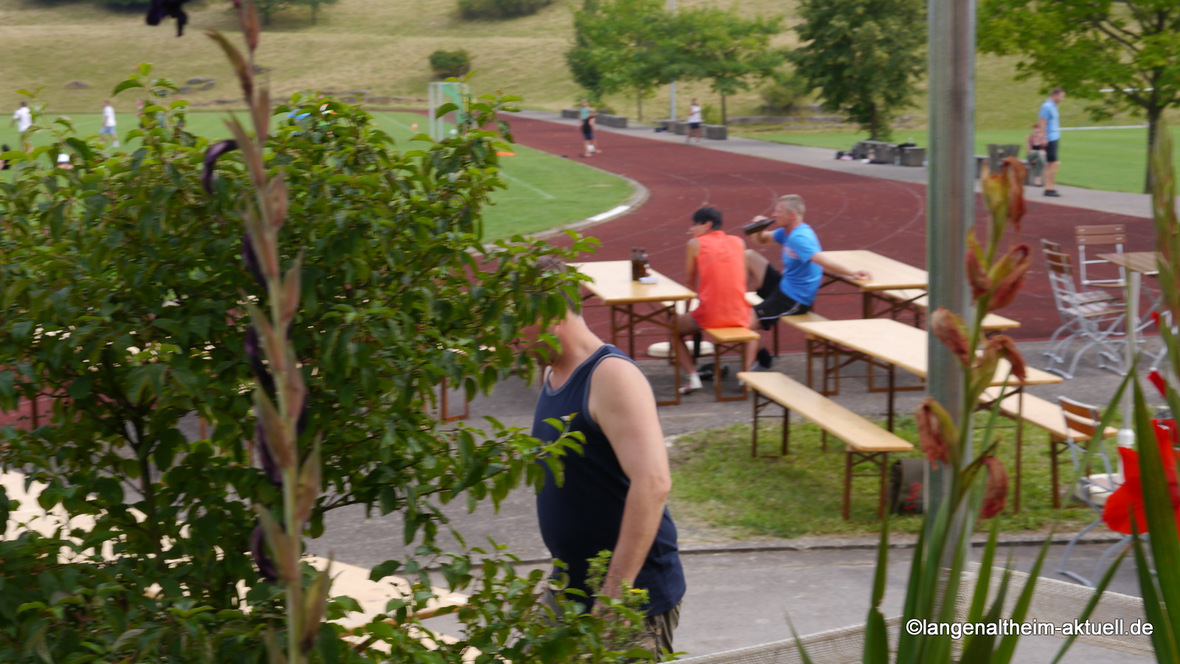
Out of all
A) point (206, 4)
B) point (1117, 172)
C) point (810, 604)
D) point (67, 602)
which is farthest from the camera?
point (1117, 172)

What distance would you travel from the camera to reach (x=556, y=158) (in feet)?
120

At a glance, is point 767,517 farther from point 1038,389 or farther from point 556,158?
point 556,158

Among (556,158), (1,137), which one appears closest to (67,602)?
(556,158)

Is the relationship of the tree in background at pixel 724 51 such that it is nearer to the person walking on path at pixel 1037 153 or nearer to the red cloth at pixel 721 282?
the person walking on path at pixel 1037 153

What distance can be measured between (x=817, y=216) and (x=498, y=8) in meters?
106

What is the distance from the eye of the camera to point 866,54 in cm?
3909

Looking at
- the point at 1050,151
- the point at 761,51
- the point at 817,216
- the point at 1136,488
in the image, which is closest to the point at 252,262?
the point at 1136,488

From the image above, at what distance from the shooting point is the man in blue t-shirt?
10.1 meters

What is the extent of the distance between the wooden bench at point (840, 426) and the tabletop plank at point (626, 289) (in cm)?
157

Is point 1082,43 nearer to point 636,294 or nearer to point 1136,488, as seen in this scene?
point 636,294

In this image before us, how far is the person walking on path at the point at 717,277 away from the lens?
31.2 ft

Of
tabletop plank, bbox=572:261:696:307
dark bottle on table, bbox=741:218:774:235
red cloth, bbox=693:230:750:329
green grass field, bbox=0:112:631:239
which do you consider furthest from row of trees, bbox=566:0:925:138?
red cloth, bbox=693:230:750:329

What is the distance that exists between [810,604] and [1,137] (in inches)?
1751

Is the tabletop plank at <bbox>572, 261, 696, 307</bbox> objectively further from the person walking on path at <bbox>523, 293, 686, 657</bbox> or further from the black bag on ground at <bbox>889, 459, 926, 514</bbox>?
the person walking on path at <bbox>523, 293, 686, 657</bbox>
